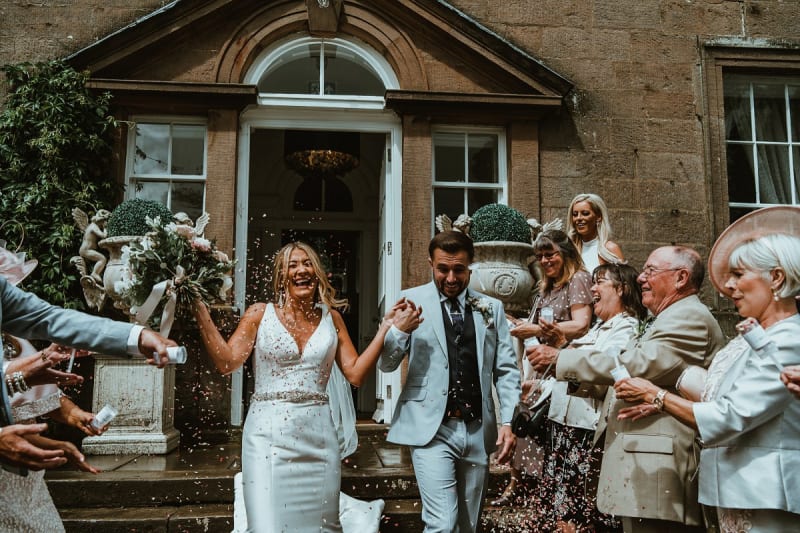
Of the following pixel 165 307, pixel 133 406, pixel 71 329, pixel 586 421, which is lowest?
pixel 133 406

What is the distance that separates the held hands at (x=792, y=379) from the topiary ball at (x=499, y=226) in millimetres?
3933

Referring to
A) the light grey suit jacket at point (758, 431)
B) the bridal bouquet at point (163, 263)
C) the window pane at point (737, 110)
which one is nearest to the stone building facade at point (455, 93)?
the window pane at point (737, 110)

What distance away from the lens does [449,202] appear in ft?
24.6

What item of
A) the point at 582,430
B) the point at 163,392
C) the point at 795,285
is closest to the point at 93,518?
the point at 163,392

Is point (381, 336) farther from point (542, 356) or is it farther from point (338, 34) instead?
point (338, 34)

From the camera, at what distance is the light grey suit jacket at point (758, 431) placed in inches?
96.1

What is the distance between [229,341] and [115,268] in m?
3.08

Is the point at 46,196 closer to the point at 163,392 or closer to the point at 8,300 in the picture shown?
the point at 163,392

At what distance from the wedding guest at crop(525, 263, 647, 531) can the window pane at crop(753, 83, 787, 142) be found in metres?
5.42

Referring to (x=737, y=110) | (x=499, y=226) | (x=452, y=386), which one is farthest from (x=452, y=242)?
(x=737, y=110)

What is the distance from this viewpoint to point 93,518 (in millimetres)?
4352

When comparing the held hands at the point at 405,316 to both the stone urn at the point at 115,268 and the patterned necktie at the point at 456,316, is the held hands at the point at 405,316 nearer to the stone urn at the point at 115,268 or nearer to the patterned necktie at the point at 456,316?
the patterned necktie at the point at 456,316

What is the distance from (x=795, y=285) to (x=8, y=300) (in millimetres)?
2815

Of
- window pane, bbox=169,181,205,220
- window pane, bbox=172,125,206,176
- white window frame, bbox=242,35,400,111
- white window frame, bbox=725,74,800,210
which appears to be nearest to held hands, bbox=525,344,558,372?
white window frame, bbox=242,35,400,111
